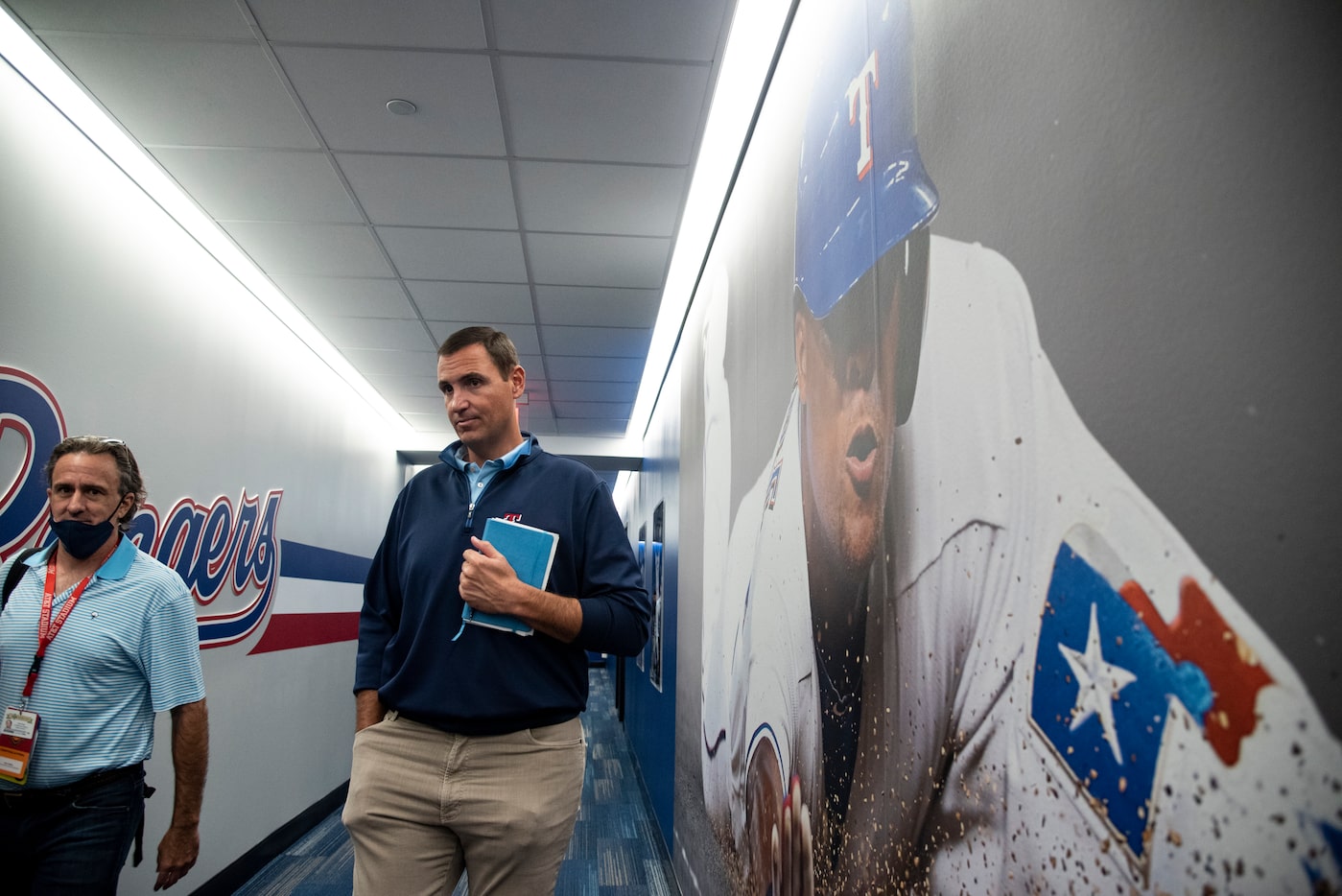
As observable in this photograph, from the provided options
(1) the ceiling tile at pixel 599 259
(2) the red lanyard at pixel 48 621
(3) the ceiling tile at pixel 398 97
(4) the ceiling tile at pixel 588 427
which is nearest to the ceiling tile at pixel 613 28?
(3) the ceiling tile at pixel 398 97

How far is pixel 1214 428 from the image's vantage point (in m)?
0.58

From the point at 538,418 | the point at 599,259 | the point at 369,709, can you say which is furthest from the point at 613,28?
the point at 538,418

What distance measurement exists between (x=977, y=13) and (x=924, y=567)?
25.7 inches

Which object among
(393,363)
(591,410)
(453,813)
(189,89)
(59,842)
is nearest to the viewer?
(453,813)

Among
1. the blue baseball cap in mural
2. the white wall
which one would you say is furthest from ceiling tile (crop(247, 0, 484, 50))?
the blue baseball cap in mural

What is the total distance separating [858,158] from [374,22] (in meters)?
1.37

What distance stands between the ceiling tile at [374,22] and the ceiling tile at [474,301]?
165 cm

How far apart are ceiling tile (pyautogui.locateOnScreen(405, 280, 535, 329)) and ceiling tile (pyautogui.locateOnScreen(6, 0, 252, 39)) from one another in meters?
1.66

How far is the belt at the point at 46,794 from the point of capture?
157cm

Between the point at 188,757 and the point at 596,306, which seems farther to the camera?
the point at 596,306

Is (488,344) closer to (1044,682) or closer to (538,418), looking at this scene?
(1044,682)

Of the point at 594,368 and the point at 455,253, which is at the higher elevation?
the point at 455,253

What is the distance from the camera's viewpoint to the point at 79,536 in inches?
68.0

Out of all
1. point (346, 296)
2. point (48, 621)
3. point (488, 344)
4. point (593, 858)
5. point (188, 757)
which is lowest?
point (593, 858)
